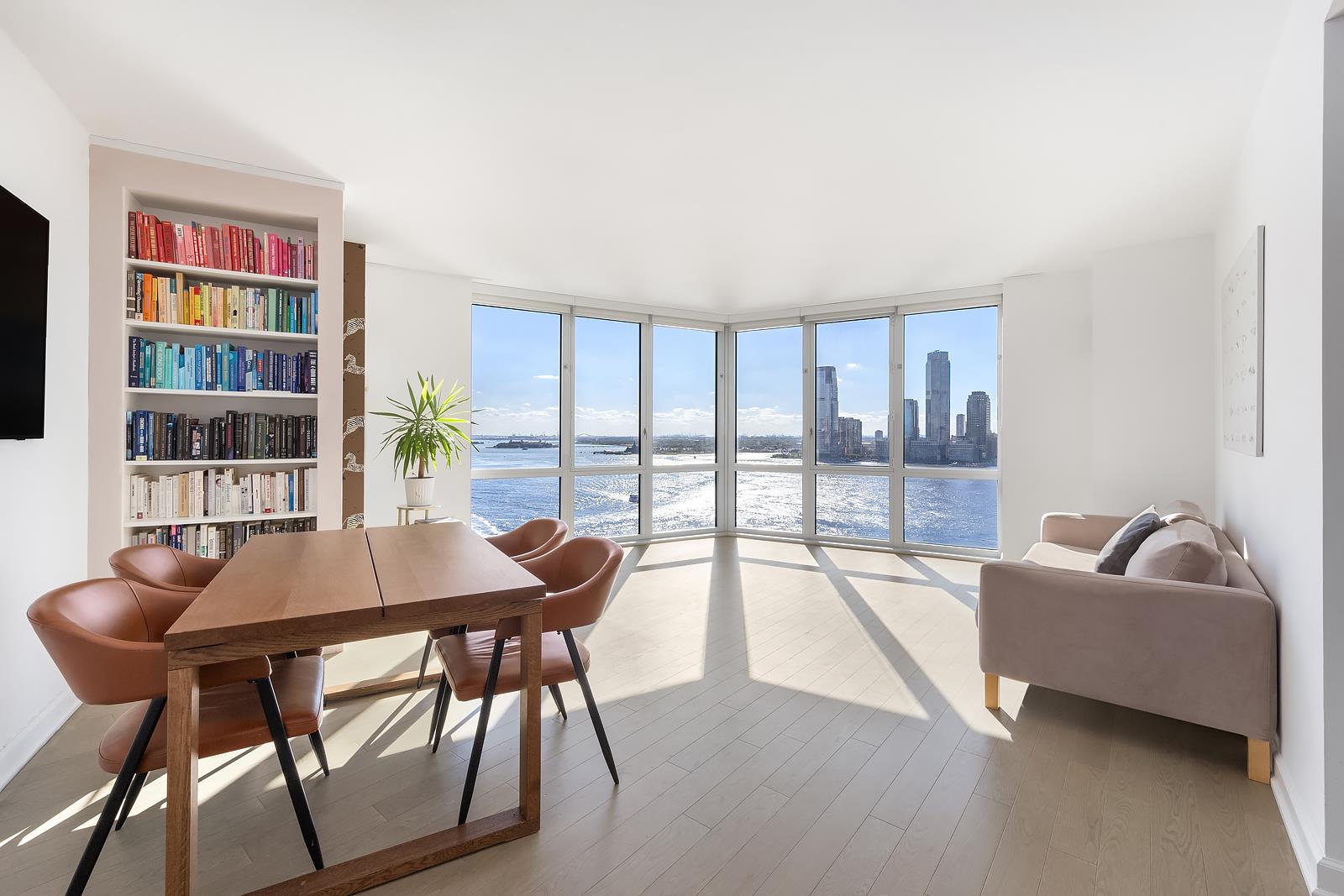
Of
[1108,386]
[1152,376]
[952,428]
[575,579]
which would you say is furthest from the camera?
[952,428]

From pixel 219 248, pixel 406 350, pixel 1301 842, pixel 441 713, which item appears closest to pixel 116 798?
A: pixel 441 713

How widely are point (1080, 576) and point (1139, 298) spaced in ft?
11.2

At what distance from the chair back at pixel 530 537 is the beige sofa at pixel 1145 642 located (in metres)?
2.10

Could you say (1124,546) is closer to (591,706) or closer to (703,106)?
(591,706)

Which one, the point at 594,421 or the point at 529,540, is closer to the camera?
the point at 529,540

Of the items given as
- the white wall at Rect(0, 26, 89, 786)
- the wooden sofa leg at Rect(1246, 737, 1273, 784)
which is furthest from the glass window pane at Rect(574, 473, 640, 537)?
the wooden sofa leg at Rect(1246, 737, 1273, 784)

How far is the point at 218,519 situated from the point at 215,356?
927 mm

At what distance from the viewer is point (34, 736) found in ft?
8.65

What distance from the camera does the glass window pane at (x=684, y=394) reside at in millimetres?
7773

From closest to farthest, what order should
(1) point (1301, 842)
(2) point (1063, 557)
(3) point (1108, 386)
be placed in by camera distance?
(1) point (1301, 842) → (2) point (1063, 557) → (3) point (1108, 386)

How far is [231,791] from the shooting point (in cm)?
234

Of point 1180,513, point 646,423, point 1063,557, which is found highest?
point 646,423

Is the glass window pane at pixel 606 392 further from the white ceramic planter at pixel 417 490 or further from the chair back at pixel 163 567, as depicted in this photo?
the chair back at pixel 163 567

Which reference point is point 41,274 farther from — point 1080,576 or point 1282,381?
point 1282,381
